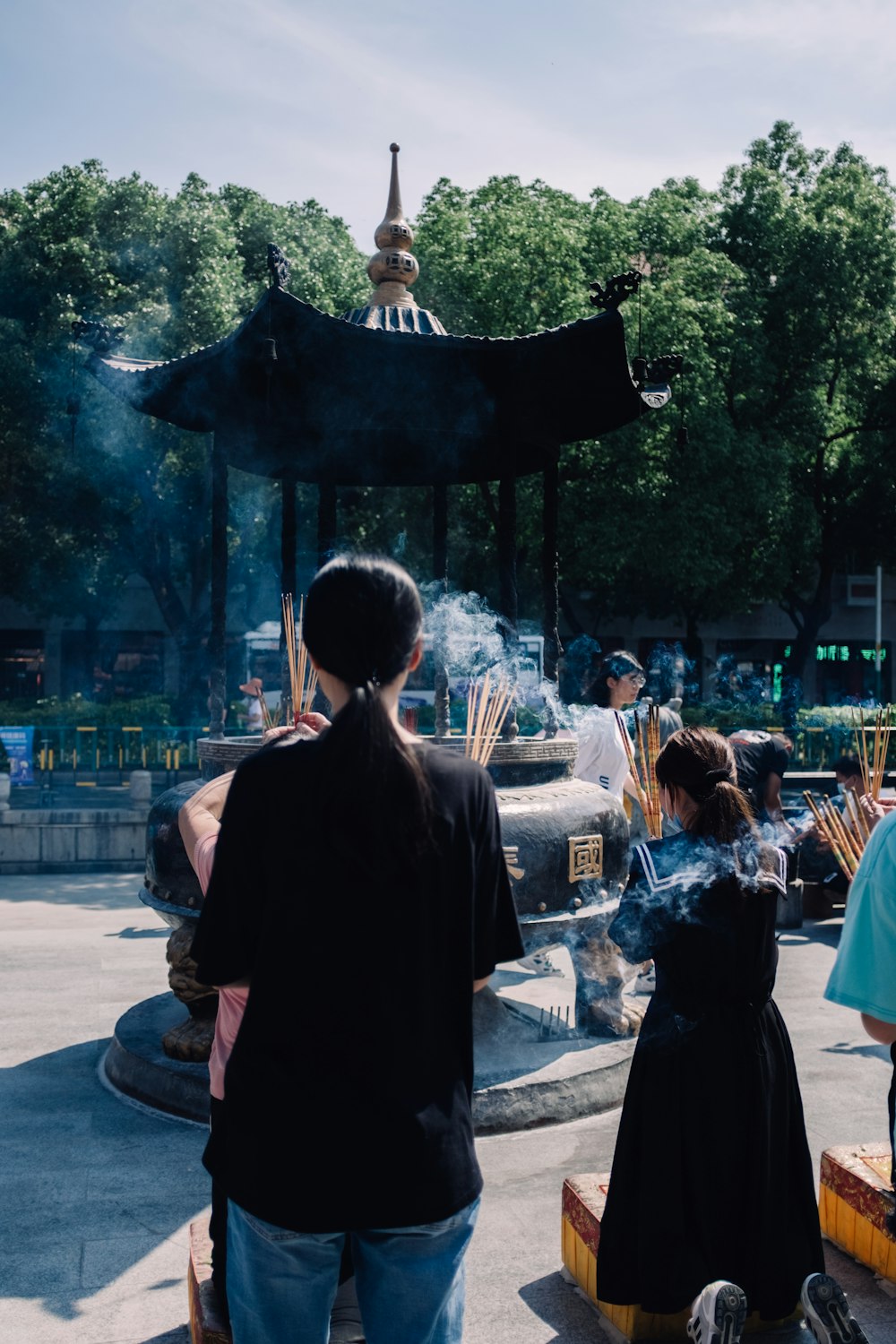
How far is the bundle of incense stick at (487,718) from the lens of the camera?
14.9ft

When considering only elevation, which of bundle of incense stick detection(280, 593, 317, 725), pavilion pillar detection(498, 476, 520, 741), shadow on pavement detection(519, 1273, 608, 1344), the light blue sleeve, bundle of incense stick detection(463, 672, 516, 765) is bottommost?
shadow on pavement detection(519, 1273, 608, 1344)

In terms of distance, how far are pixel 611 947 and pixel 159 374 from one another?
3273mm

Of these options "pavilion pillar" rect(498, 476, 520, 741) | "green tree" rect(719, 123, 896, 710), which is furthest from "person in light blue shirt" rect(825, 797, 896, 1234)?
"green tree" rect(719, 123, 896, 710)

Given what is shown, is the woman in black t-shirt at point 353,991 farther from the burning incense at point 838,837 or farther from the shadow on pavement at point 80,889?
the shadow on pavement at point 80,889

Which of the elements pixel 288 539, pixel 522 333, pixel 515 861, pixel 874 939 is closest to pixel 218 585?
pixel 288 539

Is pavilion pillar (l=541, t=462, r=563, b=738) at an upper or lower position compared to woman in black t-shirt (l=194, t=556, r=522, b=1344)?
upper

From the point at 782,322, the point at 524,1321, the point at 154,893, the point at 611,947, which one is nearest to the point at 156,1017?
the point at 154,893

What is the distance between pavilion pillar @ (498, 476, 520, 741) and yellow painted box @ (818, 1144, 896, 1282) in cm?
240

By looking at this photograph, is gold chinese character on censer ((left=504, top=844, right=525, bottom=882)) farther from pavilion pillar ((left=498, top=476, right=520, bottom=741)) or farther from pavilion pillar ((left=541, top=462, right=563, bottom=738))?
pavilion pillar ((left=541, top=462, right=563, bottom=738))

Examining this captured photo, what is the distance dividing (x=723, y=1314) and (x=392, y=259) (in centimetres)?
458

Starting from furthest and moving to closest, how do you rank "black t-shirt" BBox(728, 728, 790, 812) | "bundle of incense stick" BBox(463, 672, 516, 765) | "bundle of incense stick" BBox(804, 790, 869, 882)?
"black t-shirt" BBox(728, 728, 790, 812), "bundle of incense stick" BBox(463, 672, 516, 765), "bundle of incense stick" BBox(804, 790, 869, 882)

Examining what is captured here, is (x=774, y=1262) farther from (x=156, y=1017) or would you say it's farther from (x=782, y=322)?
(x=782, y=322)

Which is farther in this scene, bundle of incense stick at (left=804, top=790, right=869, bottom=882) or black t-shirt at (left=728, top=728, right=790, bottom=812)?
black t-shirt at (left=728, top=728, right=790, bottom=812)

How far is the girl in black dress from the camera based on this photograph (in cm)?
274
